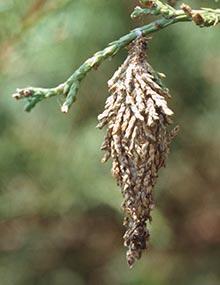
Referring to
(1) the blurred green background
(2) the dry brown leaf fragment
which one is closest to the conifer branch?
(2) the dry brown leaf fragment

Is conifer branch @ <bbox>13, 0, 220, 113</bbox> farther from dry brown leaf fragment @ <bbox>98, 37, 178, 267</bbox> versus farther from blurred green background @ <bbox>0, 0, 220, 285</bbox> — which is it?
blurred green background @ <bbox>0, 0, 220, 285</bbox>

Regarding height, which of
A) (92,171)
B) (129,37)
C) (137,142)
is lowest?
(137,142)

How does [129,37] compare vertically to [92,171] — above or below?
below

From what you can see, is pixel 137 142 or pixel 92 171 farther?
pixel 92 171

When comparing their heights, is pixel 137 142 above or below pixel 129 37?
below

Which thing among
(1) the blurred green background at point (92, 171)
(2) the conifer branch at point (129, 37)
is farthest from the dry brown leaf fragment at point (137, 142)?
(1) the blurred green background at point (92, 171)

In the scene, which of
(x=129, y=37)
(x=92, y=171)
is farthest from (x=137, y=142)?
(x=92, y=171)

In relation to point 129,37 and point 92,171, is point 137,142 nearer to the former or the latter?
point 129,37

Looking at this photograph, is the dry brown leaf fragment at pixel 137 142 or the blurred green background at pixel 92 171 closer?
the dry brown leaf fragment at pixel 137 142

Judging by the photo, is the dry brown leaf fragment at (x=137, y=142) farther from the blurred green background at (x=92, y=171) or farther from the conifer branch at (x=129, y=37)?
the blurred green background at (x=92, y=171)
